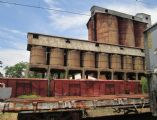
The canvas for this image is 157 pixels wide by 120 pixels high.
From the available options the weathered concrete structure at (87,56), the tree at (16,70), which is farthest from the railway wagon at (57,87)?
the tree at (16,70)

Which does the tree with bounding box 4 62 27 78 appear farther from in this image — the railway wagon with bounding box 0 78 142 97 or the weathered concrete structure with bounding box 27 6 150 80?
the railway wagon with bounding box 0 78 142 97

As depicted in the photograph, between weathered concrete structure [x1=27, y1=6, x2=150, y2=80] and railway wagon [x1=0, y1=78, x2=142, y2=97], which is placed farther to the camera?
weathered concrete structure [x1=27, y1=6, x2=150, y2=80]

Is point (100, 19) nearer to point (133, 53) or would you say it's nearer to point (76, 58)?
point (133, 53)

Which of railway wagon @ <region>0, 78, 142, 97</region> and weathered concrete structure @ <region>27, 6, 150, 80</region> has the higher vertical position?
weathered concrete structure @ <region>27, 6, 150, 80</region>

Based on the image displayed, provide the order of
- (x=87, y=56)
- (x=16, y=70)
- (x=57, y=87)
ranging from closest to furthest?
(x=57, y=87)
(x=87, y=56)
(x=16, y=70)

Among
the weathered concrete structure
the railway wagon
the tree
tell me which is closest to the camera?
the railway wagon

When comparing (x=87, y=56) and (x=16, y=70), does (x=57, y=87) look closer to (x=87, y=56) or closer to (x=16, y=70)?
(x=87, y=56)

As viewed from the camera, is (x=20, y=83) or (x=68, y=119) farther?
(x=20, y=83)

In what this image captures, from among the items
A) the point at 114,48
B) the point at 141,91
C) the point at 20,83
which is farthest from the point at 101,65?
the point at 20,83

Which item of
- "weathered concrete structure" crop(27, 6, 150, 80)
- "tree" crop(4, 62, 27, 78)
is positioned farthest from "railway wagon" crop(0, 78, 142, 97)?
"tree" crop(4, 62, 27, 78)

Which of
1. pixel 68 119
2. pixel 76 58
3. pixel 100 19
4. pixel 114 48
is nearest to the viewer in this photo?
pixel 68 119

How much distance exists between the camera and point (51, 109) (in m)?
7.43

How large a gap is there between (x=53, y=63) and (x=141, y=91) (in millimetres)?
12147

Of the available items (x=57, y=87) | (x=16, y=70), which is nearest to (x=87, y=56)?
(x=57, y=87)
